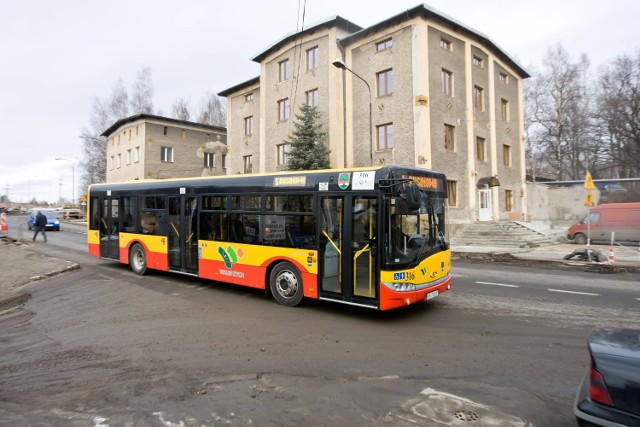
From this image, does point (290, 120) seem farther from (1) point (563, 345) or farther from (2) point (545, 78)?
(2) point (545, 78)

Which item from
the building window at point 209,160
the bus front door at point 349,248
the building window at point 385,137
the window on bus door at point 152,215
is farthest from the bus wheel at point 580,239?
the building window at point 209,160

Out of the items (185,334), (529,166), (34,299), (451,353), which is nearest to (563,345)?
(451,353)

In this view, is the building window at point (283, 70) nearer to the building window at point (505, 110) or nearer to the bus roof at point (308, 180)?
the building window at point (505, 110)

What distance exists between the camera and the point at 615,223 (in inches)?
740

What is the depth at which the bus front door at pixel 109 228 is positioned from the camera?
38.5ft

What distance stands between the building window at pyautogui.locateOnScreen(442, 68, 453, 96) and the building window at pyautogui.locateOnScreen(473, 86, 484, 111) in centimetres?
289

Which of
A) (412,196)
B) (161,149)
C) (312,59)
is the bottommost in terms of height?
(412,196)

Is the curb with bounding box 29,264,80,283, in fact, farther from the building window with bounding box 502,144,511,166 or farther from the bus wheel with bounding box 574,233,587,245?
the building window with bounding box 502,144,511,166

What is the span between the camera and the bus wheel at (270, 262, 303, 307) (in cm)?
729

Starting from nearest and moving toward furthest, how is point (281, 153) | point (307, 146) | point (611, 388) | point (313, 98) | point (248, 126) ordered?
point (611, 388) → point (307, 146) → point (313, 98) → point (281, 153) → point (248, 126)

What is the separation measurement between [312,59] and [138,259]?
2010cm

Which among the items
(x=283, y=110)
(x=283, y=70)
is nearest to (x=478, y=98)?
(x=283, y=110)

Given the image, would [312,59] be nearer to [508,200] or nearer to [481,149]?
[481,149]

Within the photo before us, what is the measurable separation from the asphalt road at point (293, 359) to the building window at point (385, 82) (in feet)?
56.4
